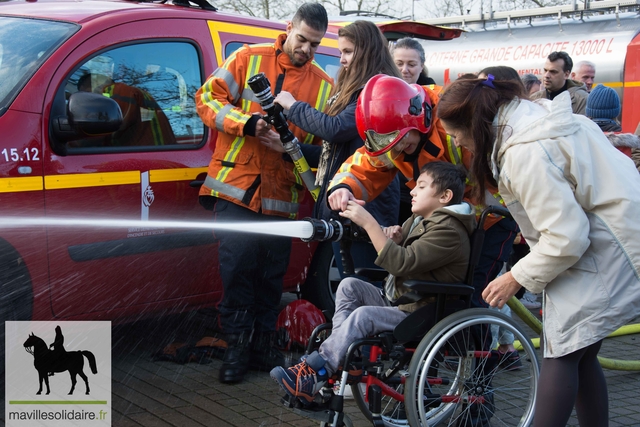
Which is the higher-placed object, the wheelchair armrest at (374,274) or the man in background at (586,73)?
the man in background at (586,73)

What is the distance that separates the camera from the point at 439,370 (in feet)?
12.3

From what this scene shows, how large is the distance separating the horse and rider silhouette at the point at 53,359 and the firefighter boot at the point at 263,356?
1076 millimetres

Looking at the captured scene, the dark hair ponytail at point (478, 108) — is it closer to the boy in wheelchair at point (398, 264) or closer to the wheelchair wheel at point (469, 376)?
the boy in wheelchair at point (398, 264)

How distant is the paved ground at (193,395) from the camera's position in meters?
4.16

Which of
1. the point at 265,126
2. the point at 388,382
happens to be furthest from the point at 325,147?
the point at 388,382

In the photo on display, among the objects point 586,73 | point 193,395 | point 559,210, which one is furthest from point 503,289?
point 586,73

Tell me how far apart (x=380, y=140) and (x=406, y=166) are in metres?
0.36

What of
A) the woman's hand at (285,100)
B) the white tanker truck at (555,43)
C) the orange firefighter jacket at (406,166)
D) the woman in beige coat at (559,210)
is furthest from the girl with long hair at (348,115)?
the white tanker truck at (555,43)

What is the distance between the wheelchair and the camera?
3518 mm

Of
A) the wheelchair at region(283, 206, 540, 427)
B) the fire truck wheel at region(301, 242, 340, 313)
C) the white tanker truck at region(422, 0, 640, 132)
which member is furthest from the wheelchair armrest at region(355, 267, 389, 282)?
the white tanker truck at region(422, 0, 640, 132)

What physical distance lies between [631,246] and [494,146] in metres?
0.64

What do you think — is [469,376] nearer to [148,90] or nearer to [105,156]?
[105,156]

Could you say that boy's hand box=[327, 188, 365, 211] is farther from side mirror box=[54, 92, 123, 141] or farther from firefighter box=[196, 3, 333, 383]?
side mirror box=[54, 92, 123, 141]

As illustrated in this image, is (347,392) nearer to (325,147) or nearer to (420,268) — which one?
(420,268)
